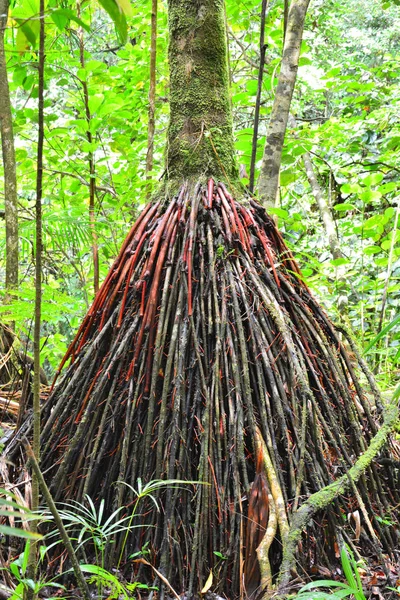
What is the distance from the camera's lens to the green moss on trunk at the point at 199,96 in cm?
241

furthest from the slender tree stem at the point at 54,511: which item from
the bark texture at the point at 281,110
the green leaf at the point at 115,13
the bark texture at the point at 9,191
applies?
the bark texture at the point at 281,110

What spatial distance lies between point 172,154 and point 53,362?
3422 millimetres

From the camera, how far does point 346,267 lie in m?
5.50

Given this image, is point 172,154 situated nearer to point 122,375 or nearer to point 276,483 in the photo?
point 122,375

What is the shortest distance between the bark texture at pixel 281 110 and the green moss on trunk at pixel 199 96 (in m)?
0.79

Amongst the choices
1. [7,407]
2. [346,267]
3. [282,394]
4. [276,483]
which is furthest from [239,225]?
[346,267]

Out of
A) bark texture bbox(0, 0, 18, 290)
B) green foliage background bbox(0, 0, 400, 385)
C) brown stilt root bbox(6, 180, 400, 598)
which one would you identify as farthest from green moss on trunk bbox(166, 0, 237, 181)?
bark texture bbox(0, 0, 18, 290)

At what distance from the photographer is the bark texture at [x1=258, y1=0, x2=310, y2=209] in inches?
128

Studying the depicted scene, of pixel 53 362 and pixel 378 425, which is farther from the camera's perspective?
pixel 53 362

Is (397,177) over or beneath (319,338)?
over

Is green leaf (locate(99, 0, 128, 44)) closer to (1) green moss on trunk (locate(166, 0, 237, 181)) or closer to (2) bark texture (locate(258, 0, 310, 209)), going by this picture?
(1) green moss on trunk (locate(166, 0, 237, 181))

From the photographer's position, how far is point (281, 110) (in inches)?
132

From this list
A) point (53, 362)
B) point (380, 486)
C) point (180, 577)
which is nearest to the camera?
point (180, 577)

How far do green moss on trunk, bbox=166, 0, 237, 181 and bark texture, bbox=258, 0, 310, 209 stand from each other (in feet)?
2.60
